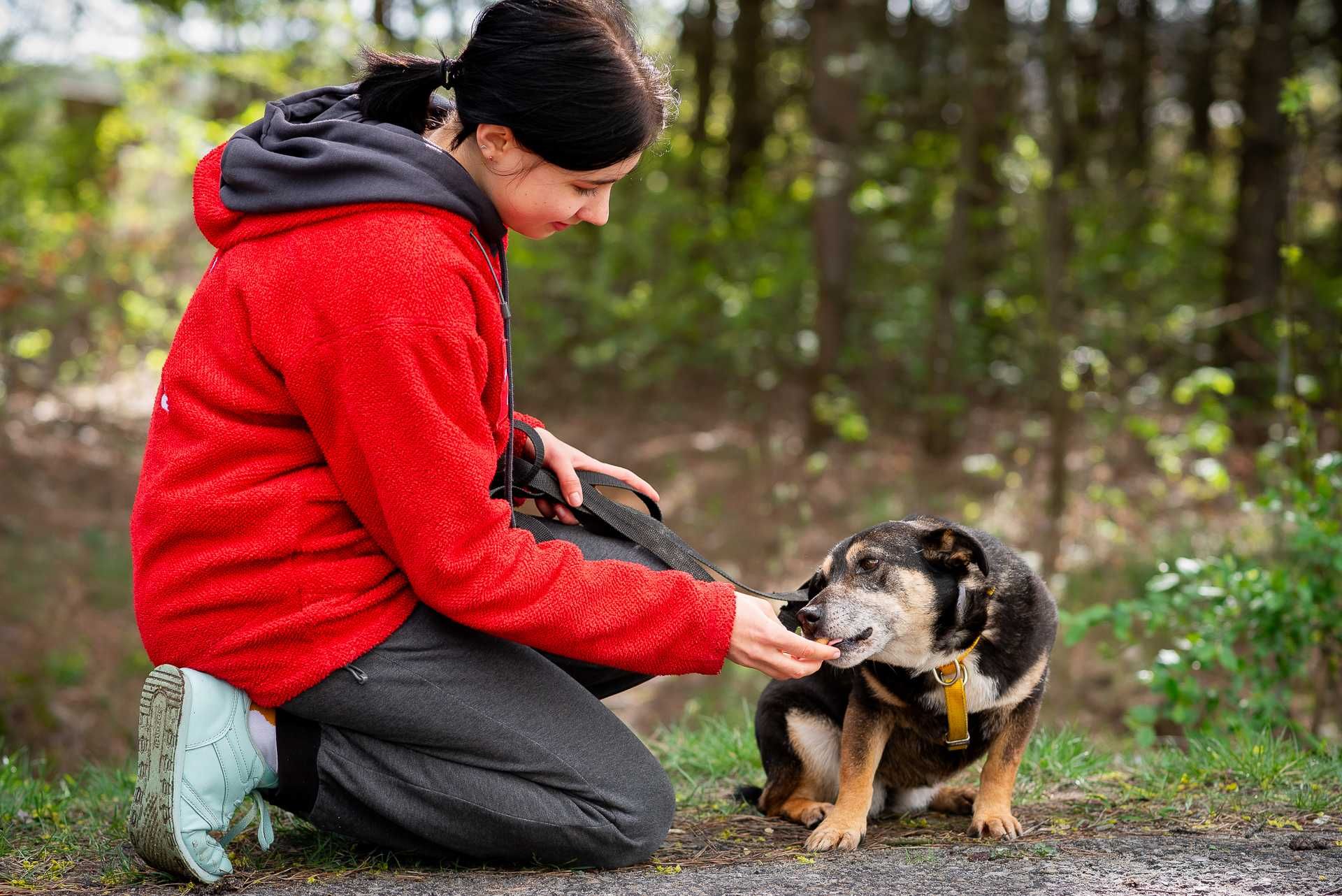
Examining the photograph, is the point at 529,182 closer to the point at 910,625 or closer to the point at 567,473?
the point at 567,473

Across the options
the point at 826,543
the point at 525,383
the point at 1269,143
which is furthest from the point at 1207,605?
the point at 525,383


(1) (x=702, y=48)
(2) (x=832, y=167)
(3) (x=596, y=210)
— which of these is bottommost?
(3) (x=596, y=210)

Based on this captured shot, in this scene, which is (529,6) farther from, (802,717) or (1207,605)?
(1207,605)

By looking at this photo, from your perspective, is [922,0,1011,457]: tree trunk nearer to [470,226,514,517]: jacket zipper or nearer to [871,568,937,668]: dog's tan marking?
[871,568,937,668]: dog's tan marking

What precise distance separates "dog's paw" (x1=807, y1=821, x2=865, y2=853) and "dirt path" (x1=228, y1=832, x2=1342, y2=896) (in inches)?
3.5

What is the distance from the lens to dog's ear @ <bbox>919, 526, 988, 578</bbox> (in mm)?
3229

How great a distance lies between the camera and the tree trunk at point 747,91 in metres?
15.4

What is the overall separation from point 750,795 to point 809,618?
83cm

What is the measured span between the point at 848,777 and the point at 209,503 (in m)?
1.85

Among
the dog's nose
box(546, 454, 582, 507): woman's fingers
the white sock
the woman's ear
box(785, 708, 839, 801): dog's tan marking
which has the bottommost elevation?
box(785, 708, 839, 801): dog's tan marking

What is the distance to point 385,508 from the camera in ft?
8.28

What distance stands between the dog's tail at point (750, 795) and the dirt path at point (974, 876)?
2.07 ft

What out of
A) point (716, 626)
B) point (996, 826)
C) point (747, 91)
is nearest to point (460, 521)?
point (716, 626)

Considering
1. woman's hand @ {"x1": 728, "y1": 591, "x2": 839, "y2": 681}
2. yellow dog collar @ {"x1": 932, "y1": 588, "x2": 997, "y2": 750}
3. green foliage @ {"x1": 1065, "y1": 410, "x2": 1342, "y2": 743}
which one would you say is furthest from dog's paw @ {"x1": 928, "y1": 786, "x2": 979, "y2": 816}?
woman's hand @ {"x1": 728, "y1": 591, "x2": 839, "y2": 681}
